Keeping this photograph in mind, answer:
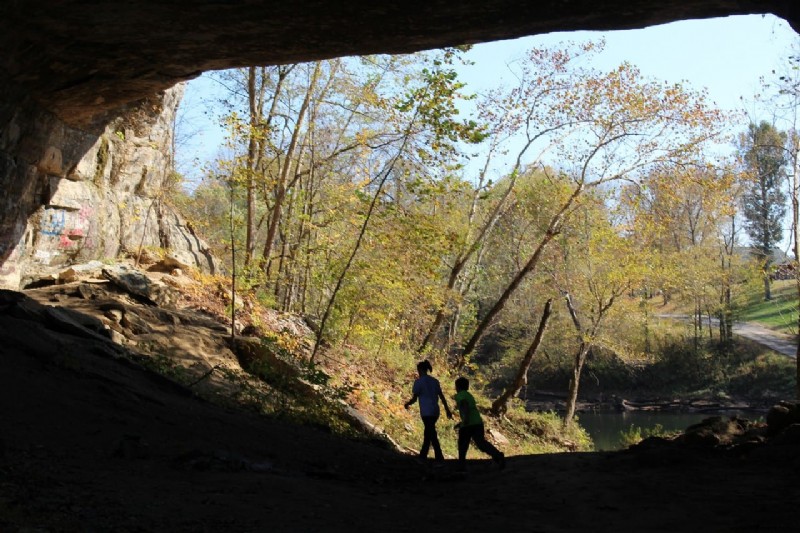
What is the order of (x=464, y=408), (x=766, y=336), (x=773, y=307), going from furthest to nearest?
1. (x=773, y=307)
2. (x=766, y=336)
3. (x=464, y=408)

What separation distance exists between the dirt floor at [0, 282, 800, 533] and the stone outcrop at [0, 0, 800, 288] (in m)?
3.28

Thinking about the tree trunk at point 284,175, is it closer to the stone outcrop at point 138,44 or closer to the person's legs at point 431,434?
the stone outcrop at point 138,44

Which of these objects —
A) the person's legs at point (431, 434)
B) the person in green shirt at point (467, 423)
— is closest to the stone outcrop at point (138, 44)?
the person in green shirt at point (467, 423)

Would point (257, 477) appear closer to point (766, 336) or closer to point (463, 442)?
point (463, 442)

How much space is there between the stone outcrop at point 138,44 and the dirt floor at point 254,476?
3284 mm

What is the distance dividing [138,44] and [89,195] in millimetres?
6959

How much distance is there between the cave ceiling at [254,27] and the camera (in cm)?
774

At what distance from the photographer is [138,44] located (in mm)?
9031

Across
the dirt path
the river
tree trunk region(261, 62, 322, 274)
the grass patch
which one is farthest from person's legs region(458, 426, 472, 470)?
the grass patch

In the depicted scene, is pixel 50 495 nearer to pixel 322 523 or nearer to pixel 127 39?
pixel 322 523

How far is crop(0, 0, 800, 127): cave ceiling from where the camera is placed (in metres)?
7.74

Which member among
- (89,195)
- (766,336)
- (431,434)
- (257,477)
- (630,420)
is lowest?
(630,420)

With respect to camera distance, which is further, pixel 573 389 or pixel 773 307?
pixel 773 307

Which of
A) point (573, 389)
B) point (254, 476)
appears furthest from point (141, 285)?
point (573, 389)
